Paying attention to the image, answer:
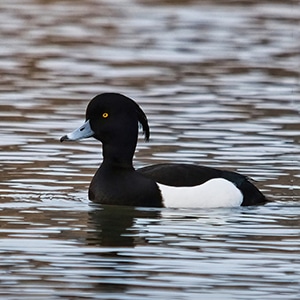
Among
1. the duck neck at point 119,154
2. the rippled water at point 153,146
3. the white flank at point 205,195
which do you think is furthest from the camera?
the duck neck at point 119,154

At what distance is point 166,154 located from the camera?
14320 millimetres

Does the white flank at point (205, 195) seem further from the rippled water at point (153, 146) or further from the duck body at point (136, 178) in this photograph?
the rippled water at point (153, 146)

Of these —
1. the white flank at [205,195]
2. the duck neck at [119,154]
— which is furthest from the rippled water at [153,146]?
the duck neck at [119,154]

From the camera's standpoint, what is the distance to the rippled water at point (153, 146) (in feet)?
30.8

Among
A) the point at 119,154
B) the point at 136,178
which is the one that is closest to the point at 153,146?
the point at 119,154

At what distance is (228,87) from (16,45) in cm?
520

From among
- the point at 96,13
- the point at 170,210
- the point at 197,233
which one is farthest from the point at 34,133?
the point at 96,13

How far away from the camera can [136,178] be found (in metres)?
12.1

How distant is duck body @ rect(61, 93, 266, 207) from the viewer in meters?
12.0

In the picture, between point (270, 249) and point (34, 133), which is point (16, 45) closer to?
point (34, 133)

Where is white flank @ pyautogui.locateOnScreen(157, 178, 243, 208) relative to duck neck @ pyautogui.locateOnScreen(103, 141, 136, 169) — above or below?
below

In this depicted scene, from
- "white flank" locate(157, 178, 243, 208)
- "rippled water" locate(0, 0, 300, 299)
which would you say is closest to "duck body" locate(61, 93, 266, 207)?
"white flank" locate(157, 178, 243, 208)

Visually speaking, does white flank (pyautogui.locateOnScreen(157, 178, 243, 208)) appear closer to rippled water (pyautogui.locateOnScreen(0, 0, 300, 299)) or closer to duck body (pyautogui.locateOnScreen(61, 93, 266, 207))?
duck body (pyautogui.locateOnScreen(61, 93, 266, 207))

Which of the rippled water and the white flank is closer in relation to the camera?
the rippled water
